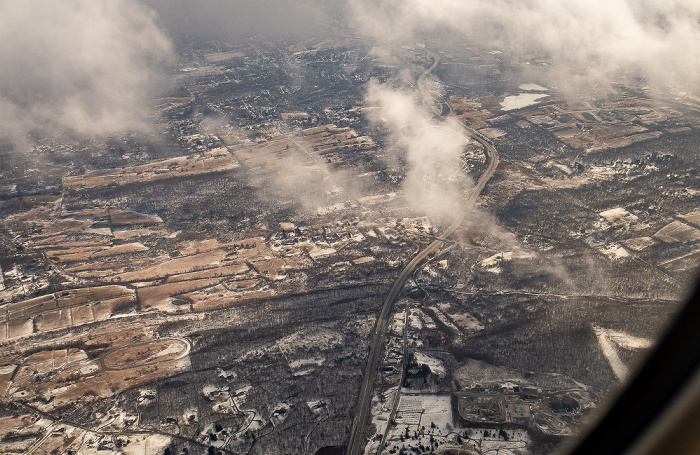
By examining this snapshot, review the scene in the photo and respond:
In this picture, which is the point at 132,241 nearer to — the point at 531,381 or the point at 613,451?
the point at 531,381

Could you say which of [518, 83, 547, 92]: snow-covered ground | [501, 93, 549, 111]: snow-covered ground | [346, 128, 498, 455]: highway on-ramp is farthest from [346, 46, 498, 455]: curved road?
[518, 83, 547, 92]: snow-covered ground

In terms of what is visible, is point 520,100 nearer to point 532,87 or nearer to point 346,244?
point 532,87

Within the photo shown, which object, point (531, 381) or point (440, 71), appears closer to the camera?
point (531, 381)

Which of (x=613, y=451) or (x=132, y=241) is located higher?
(x=132, y=241)

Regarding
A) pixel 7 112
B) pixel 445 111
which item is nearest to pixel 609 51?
pixel 445 111

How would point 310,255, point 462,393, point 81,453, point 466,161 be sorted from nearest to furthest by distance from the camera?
point 81,453, point 462,393, point 310,255, point 466,161

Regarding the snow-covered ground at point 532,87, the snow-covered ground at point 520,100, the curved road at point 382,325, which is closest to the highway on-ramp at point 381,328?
the curved road at point 382,325

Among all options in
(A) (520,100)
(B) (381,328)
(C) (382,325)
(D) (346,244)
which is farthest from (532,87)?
(B) (381,328)

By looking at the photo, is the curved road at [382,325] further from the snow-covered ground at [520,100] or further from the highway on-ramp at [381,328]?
the snow-covered ground at [520,100]
